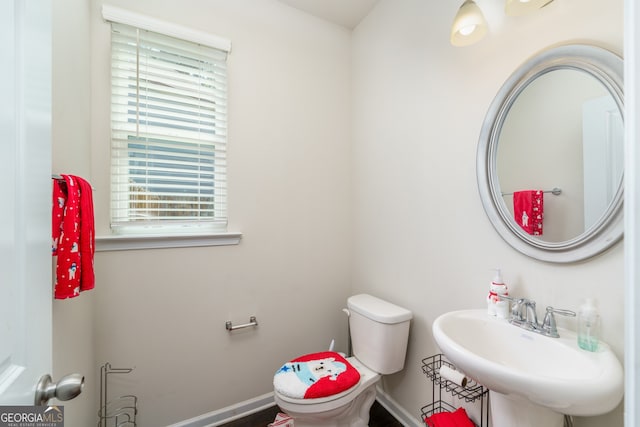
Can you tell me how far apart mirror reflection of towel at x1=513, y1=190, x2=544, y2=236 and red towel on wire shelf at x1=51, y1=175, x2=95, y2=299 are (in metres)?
1.63

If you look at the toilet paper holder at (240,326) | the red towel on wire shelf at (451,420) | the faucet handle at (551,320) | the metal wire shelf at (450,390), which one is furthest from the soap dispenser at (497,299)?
the toilet paper holder at (240,326)

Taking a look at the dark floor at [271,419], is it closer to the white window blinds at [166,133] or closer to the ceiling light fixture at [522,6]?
the white window blinds at [166,133]

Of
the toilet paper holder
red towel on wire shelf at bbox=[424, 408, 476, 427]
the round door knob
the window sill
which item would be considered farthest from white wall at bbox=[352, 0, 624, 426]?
the round door knob

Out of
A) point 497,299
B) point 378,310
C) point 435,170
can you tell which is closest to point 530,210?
point 497,299

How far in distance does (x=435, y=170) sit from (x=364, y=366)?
46.6 inches

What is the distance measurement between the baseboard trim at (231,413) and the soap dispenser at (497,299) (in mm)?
1471

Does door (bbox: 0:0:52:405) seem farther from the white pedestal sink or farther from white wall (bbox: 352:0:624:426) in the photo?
white wall (bbox: 352:0:624:426)

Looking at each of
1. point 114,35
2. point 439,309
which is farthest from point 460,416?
point 114,35

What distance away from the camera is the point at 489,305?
1143 millimetres

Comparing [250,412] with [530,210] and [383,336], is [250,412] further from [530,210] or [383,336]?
[530,210]

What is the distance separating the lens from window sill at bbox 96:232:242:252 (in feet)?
4.58

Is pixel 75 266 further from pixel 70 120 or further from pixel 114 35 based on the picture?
pixel 114 35

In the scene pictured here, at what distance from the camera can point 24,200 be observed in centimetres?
52

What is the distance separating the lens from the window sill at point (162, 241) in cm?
140
